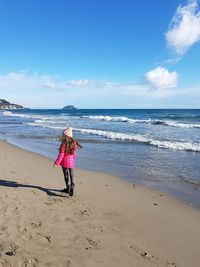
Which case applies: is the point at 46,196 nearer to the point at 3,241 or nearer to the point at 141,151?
the point at 3,241

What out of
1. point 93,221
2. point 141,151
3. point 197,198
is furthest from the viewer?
point 141,151

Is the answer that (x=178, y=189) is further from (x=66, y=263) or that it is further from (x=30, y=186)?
(x=66, y=263)

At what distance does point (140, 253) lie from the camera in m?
5.03

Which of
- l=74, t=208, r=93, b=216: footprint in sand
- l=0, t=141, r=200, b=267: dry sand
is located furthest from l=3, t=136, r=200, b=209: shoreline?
l=74, t=208, r=93, b=216: footprint in sand

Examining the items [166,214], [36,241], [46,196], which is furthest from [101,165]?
[36,241]

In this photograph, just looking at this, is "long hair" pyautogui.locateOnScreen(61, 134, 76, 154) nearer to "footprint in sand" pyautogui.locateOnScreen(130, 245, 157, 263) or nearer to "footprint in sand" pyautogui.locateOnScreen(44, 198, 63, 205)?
"footprint in sand" pyautogui.locateOnScreen(44, 198, 63, 205)

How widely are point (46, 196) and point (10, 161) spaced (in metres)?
5.05

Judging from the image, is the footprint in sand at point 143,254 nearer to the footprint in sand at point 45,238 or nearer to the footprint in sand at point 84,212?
the footprint in sand at point 45,238

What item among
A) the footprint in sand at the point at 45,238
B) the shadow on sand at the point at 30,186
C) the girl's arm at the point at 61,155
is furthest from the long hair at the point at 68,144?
the footprint in sand at the point at 45,238

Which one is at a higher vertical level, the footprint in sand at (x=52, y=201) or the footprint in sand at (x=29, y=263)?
the footprint in sand at (x=52, y=201)

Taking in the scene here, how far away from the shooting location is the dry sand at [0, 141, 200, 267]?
4.82 m

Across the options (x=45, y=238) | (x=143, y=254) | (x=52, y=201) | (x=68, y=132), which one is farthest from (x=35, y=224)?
(x=68, y=132)

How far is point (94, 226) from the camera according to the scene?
6.00 meters

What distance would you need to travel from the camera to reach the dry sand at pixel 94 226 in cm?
482
